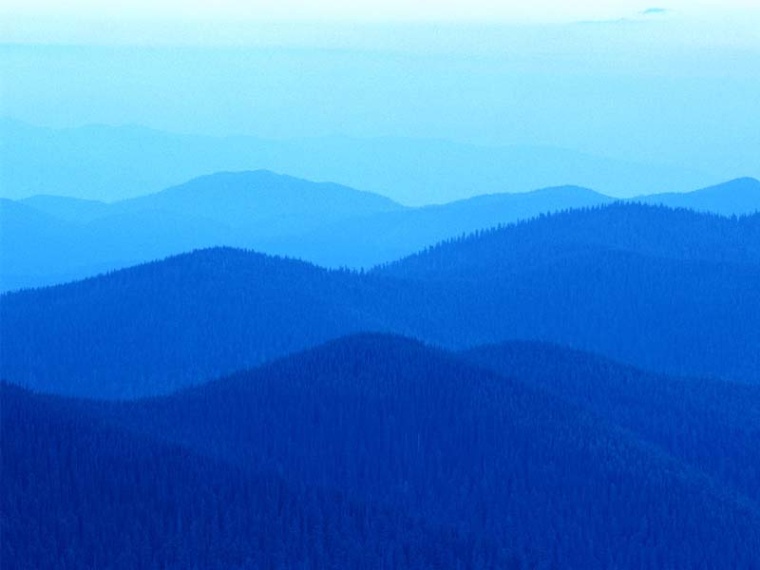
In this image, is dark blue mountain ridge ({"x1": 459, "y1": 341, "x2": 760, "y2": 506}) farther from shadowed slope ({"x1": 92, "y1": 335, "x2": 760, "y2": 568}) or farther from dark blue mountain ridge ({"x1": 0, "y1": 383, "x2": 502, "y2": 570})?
dark blue mountain ridge ({"x1": 0, "y1": 383, "x2": 502, "y2": 570})

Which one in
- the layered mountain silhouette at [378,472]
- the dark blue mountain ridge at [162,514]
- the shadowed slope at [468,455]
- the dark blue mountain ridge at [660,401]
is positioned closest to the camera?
the dark blue mountain ridge at [162,514]

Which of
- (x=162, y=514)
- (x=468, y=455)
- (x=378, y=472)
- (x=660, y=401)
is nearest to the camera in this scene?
(x=162, y=514)

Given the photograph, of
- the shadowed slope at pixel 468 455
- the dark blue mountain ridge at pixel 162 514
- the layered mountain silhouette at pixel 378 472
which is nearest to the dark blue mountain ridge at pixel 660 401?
the layered mountain silhouette at pixel 378 472

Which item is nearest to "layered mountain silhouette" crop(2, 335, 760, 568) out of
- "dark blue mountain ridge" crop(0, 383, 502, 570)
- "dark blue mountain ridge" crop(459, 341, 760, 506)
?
"dark blue mountain ridge" crop(0, 383, 502, 570)

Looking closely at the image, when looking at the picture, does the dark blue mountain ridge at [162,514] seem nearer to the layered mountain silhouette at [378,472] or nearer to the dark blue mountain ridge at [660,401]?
the layered mountain silhouette at [378,472]

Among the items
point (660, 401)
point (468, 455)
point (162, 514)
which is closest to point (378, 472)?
point (468, 455)

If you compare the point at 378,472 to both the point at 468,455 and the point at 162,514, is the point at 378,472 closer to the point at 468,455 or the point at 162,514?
the point at 468,455
